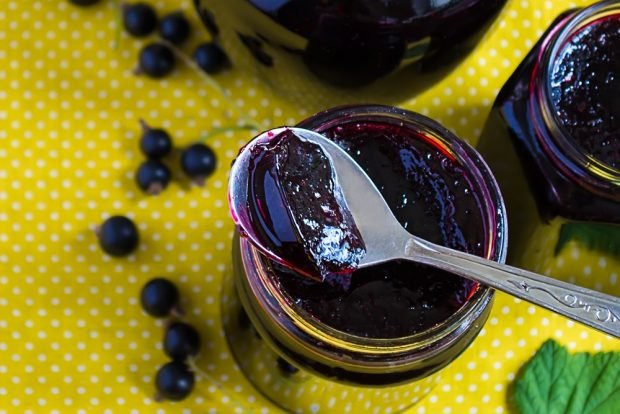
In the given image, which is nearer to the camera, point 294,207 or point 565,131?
point 294,207

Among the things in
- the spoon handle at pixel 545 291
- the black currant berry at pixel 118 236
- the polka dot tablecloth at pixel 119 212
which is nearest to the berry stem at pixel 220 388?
the polka dot tablecloth at pixel 119 212

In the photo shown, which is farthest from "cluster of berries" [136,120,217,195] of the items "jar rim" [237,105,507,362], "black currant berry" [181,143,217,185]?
"jar rim" [237,105,507,362]

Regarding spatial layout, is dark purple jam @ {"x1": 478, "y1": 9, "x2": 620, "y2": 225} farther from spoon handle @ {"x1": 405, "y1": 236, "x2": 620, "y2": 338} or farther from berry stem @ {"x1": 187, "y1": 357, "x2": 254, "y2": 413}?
berry stem @ {"x1": 187, "y1": 357, "x2": 254, "y2": 413}

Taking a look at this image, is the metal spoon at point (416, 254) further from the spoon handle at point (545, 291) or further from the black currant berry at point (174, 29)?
the black currant berry at point (174, 29)

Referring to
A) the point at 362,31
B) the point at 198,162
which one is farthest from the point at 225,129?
the point at 362,31

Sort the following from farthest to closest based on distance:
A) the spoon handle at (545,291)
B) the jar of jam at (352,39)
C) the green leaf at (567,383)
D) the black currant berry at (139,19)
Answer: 1. the black currant berry at (139,19)
2. the green leaf at (567,383)
3. the jar of jam at (352,39)
4. the spoon handle at (545,291)

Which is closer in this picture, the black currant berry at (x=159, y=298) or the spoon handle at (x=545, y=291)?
the spoon handle at (x=545, y=291)

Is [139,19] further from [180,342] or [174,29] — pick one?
[180,342]
